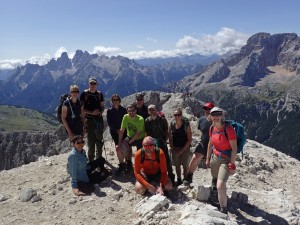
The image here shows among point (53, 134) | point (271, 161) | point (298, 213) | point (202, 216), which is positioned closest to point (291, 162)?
point (271, 161)

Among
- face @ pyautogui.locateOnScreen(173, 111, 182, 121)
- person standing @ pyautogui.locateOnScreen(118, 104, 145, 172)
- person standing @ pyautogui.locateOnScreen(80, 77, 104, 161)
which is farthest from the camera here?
person standing @ pyautogui.locateOnScreen(80, 77, 104, 161)

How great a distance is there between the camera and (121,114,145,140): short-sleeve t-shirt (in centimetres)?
1602

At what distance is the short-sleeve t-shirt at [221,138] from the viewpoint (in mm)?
12508

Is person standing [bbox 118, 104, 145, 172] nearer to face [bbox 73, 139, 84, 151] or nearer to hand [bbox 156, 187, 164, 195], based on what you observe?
face [bbox 73, 139, 84, 151]

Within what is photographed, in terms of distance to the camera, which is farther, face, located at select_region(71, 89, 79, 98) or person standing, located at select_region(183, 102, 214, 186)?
face, located at select_region(71, 89, 79, 98)

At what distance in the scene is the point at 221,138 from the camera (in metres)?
12.8

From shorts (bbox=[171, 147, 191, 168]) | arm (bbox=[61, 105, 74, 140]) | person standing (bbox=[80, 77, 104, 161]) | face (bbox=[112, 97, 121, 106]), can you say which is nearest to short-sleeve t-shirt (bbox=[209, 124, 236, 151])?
shorts (bbox=[171, 147, 191, 168])

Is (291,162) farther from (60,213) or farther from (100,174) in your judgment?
(60,213)

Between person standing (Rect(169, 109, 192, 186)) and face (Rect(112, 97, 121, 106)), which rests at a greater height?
face (Rect(112, 97, 121, 106))

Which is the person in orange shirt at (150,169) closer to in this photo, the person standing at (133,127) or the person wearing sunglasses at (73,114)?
the person standing at (133,127)

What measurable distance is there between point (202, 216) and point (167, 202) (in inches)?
65.2

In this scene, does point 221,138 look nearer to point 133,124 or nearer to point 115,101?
point 133,124

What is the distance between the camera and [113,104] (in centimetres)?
1689

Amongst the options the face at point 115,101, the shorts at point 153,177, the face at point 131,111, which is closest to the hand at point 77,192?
the shorts at point 153,177
